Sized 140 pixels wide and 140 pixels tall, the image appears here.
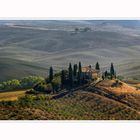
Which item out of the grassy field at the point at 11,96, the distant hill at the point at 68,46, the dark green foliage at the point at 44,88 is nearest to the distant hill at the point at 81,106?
the grassy field at the point at 11,96

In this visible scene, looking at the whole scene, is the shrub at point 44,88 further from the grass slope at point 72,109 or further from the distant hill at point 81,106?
the grass slope at point 72,109

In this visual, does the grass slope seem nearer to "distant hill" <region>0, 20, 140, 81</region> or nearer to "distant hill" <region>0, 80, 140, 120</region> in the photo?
"distant hill" <region>0, 80, 140, 120</region>

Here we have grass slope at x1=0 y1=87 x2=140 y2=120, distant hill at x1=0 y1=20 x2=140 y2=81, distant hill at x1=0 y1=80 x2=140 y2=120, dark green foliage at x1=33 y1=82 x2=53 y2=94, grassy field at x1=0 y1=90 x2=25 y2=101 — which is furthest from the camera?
distant hill at x1=0 y1=20 x2=140 y2=81

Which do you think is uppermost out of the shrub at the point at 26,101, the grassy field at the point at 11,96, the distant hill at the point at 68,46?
the shrub at the point at 26,101

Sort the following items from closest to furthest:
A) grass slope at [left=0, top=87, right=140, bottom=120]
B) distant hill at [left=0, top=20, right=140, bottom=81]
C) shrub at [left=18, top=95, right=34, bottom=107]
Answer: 1. grass slope at [left=0, top=87, right=140, bottom=120]
2. shrub at [left=18, top=95, right=34, bottom=107]
3. distant hill at [left=0, top=20, right=140, bottom=81]

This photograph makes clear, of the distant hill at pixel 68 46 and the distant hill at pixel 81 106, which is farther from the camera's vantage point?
the distant hill at pixel 68 46

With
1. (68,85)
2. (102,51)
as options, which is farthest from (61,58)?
(68,85)

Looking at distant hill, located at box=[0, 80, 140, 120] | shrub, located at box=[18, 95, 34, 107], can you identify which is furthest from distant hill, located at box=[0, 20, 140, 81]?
shrub, located at box=[18, 95, 34, 107]

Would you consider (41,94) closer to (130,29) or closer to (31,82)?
(31,82)

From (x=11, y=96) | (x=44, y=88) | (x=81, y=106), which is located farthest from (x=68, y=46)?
(x=81, y=106)

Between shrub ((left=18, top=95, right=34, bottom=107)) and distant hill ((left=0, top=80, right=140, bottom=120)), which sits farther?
shrub ((left=18, top=95, right=34, bottom=107))

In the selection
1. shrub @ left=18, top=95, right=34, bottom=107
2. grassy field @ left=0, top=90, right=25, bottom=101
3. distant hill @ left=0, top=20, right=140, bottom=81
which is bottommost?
distant hill @ left=0, top=20, right=140, bottom=81
